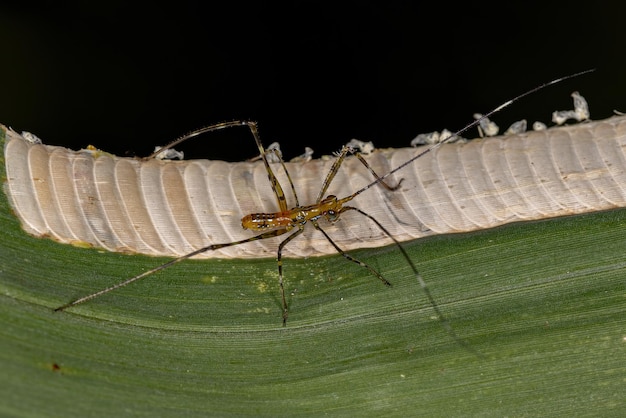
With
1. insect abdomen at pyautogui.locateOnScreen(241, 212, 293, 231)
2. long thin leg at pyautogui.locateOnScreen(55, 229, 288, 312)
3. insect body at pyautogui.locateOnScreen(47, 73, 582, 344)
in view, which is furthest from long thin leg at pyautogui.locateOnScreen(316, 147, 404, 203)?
long thin leg at pyautogui.locateOnScreen(55, 229, 288, 312)

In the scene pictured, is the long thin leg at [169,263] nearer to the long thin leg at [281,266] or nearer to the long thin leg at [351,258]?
the long thin leg at [281,266]

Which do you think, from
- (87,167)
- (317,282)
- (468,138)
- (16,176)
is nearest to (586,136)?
(468,138)

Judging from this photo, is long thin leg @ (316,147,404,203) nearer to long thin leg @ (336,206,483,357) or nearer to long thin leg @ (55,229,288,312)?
long thin leg @ (336,206,483,357)

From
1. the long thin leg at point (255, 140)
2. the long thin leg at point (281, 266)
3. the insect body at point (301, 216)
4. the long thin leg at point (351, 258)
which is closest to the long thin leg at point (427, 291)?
the insect body at point (301, 216)

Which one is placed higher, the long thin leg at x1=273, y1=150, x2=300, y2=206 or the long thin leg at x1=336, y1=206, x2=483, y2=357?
the long thin leg at x1=273, y1=150, x2=300, y2=206

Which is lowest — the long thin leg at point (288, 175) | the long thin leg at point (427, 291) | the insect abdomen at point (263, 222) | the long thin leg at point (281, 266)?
the long thin leg at point (427, 291)

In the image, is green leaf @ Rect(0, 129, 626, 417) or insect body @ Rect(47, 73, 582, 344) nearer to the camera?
green leaf @ Rect(0, 129, 626, 417)
